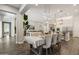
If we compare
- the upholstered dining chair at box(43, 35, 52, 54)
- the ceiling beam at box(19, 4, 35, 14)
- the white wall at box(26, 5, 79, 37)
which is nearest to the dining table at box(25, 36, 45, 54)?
the upholstered dining chair at box(43, 35, 52, 54)

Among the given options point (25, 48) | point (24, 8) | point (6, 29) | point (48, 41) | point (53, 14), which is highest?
point (24, 8)

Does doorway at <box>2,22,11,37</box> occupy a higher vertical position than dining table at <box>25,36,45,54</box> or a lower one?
higher

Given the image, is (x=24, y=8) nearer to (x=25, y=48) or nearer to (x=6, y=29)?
(x=6, y=29)

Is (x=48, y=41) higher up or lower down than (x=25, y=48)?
higher up

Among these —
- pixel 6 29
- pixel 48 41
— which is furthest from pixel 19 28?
pixel 48 41

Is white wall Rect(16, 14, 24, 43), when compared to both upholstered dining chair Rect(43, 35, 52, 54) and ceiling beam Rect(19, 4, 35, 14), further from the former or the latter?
upholstered dining chair Rect(43, 35, 52, 54)

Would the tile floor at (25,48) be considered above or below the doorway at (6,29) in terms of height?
below

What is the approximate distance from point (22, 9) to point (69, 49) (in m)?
1.35

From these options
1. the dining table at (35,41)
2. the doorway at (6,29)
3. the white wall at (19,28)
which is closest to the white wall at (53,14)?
the white wall at (19,28)

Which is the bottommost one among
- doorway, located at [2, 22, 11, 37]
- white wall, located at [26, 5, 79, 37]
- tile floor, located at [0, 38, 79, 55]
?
tile floor, located at [0, 38, 79, 55]

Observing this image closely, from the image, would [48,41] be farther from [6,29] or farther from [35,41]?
[6,29]

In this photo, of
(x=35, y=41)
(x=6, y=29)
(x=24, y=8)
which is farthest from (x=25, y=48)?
(x=24, y=8)

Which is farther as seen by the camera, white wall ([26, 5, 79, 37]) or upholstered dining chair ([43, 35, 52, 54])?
upholstered dining chair ([43, 35, 52, 54])

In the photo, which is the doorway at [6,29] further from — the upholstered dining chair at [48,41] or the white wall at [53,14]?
the upholstered dining chair at [48,41]
